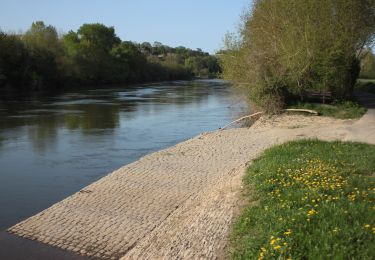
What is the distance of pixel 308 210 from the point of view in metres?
7.36

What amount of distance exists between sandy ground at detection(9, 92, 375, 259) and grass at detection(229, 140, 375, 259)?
0.62 m

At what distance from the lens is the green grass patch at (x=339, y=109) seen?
25891mm

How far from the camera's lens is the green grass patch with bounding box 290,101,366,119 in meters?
25.9

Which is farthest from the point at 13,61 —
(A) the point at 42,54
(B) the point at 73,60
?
(B) the point at 73,60

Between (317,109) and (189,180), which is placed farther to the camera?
(317,109)

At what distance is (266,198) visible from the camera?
340 inches

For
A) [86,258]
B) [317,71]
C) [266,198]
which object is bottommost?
[86,258]

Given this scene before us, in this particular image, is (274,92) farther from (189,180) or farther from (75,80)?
(75,80)

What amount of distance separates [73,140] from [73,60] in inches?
2281

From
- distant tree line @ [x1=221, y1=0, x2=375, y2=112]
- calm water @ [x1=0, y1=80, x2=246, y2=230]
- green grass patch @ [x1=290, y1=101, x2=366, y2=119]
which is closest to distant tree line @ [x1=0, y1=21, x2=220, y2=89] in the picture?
calm water @ [x1=0, y1=80, x2=246, y2=230]

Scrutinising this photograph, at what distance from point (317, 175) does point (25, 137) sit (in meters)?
18.9

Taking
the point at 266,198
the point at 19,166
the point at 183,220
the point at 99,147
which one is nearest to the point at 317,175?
the point at 266,198

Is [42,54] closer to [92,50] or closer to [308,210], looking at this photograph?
[92,50]

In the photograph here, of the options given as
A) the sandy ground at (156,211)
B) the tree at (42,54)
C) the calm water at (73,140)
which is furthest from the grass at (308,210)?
the tree at (42,54)
